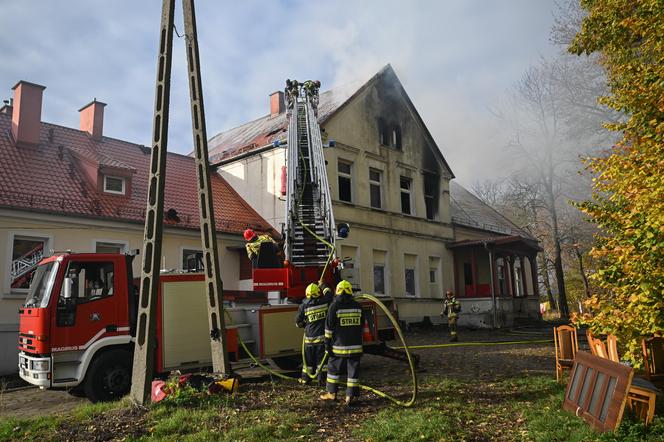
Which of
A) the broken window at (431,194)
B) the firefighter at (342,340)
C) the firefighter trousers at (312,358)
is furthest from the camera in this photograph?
the broken window at (431,194)

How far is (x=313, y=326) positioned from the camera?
8281 millimetres

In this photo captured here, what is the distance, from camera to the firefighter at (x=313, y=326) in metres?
8.27

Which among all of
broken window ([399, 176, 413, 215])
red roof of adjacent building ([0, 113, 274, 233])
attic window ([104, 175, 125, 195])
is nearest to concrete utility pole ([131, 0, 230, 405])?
red roof of adjacent building ([0, 113, 274, 233])

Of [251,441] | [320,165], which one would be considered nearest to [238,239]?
[320,165]

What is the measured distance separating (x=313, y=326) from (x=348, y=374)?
1301 millimetres

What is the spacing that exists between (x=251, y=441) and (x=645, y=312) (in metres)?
4.40

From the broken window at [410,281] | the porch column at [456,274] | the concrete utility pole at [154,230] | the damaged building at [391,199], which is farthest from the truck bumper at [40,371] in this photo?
the porch column at [456,274]

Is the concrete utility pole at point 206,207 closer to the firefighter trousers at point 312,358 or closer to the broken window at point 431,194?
the firefighter trousers at point 312,358

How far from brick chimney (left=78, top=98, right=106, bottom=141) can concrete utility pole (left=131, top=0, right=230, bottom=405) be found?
39.1 ft

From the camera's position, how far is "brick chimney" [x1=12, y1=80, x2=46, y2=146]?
15719 mm

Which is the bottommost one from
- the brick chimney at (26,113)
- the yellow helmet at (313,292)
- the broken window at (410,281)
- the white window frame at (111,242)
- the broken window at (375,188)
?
the yellow helmet at (313,292)

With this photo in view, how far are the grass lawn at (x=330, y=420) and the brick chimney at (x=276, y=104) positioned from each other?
19706 millimetres

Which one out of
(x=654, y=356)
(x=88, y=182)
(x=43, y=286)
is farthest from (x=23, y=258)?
(x=654, y=356)

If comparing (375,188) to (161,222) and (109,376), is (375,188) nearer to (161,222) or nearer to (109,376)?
(161,222)
